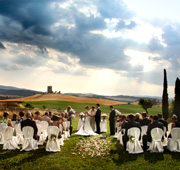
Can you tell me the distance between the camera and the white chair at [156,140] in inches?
363

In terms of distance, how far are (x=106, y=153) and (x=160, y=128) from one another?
264 cm

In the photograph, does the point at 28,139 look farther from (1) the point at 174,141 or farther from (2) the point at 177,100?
(2) the point at 177,100

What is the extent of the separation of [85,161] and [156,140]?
3362 mm

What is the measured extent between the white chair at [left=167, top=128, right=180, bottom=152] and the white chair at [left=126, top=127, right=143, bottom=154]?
143 centimetres

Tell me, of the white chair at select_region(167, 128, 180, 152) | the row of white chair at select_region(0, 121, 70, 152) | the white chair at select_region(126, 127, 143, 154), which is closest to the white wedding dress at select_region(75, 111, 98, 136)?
the row of white chair at select_region(0, 121, 70, 152)

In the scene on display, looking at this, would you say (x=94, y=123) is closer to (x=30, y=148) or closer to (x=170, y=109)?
(x=30, y=148)

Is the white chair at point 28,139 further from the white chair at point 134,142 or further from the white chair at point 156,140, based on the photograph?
the white chair at point 156,140

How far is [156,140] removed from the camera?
9.27m

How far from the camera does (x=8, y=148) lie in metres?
9.80

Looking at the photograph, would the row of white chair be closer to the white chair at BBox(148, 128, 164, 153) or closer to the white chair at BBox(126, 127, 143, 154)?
the white chair at BBox(126, 127, 143, 154)

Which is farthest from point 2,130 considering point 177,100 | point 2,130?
point 177,100

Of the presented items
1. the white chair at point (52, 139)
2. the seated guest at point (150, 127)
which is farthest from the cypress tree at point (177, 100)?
the white chair at point (52, 139)

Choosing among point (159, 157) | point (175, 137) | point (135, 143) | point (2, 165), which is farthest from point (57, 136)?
point (175, 137)

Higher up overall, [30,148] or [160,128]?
[160,128]
